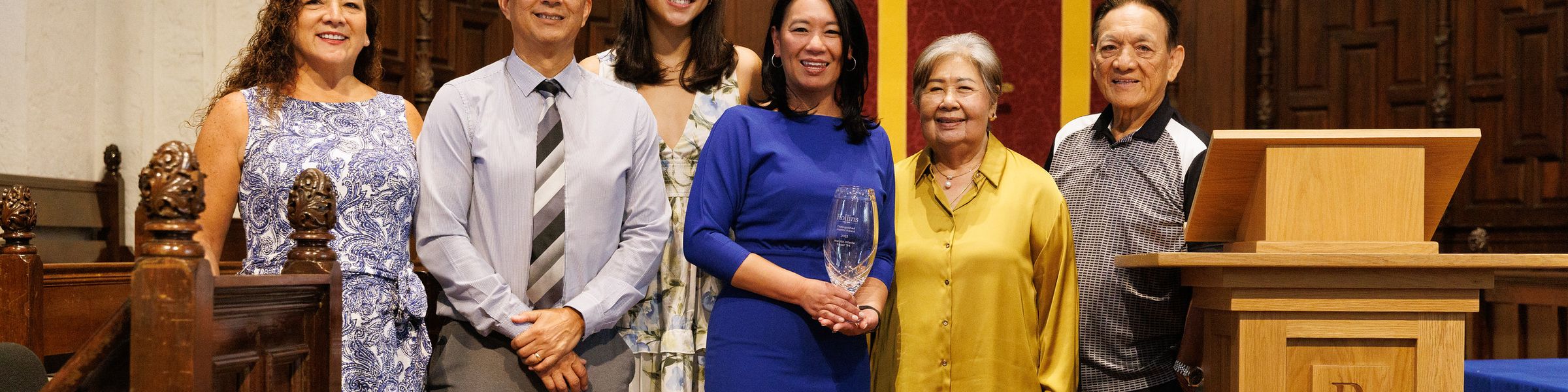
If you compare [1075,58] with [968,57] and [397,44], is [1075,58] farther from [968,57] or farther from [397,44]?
[968,57]

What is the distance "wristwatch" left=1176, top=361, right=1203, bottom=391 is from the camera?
229cm

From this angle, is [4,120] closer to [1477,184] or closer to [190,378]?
[190,378]

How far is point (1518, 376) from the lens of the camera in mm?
2346

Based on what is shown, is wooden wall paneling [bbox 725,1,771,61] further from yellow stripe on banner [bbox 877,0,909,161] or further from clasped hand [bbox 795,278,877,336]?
clasped hand [bbox 795,278,877,336]

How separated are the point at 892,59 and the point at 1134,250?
11.4ft

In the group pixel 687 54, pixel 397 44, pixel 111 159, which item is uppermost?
pixel 397 44

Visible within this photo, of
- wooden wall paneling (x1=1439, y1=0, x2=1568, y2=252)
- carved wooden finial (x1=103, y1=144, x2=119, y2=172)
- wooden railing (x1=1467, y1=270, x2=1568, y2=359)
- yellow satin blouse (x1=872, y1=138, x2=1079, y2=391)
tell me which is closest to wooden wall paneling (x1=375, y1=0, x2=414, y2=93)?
carved wooden finial (x1=103, y1=144, x2=119, y2=172)

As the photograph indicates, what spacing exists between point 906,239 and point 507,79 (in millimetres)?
863

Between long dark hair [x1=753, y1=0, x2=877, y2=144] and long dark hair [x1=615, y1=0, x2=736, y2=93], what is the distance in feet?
0.86

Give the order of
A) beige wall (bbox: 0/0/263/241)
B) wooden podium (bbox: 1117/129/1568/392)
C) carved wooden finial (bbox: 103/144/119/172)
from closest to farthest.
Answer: wooden podium (bbox: 1117/129/1568/392) < beige wall (bbox: 0/0/263/241) < carved wooden finial (bbox: 103/144/119/172)

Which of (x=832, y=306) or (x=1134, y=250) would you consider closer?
(x=832, y=306)

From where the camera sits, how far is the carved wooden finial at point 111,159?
4.54m

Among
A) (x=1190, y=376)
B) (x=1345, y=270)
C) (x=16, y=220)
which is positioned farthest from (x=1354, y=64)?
(x=16, y=220)

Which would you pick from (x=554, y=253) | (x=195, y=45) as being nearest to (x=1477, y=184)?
(x=554, y=253)
